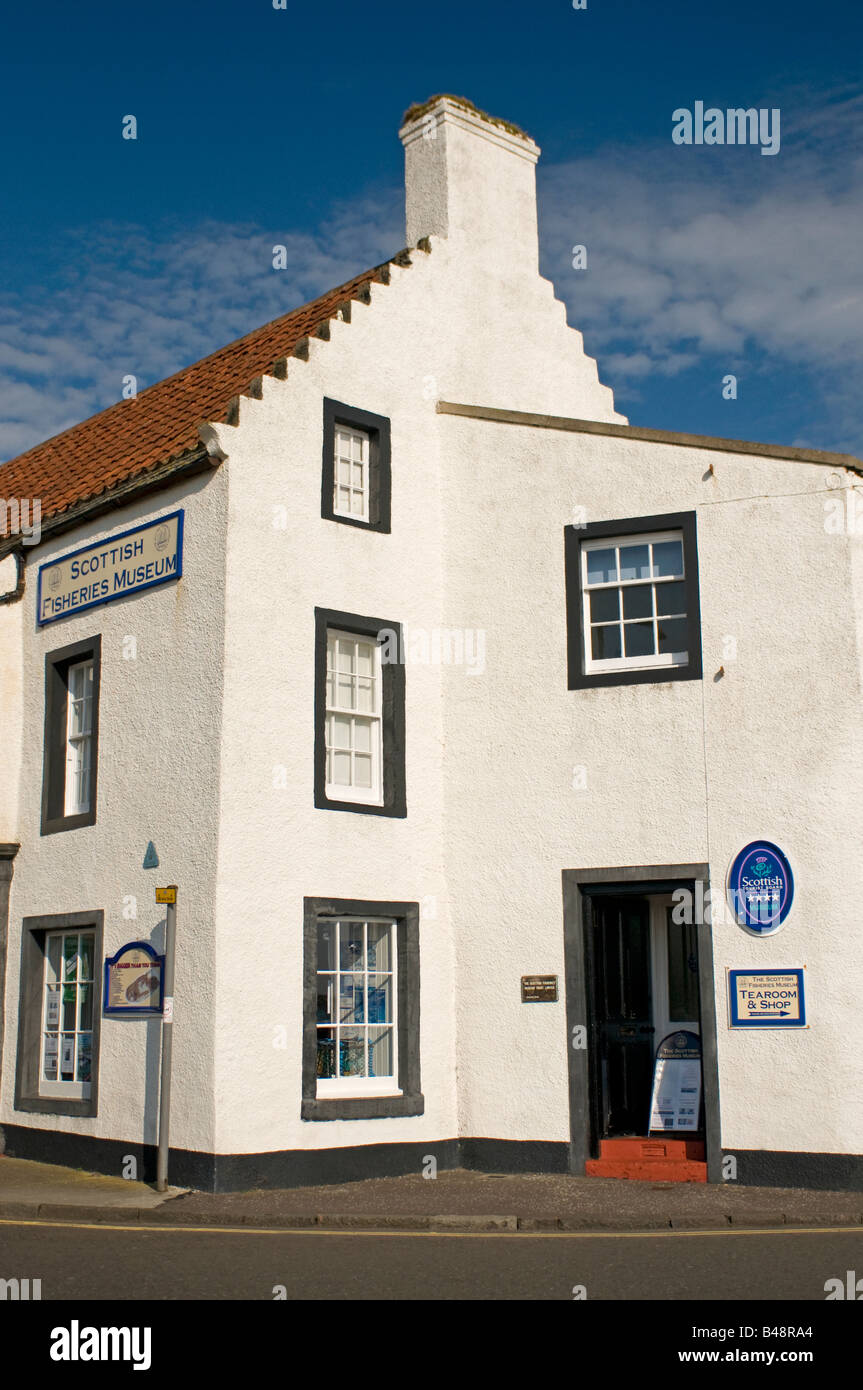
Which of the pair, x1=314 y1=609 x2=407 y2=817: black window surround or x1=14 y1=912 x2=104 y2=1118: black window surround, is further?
x1=14 y1=912 x2=104 y2=1118: black window surround

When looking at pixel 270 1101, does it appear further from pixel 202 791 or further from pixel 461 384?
pixel 461 384

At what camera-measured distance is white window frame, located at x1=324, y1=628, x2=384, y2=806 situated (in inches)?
554

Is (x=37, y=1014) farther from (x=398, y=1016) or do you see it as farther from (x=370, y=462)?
(x=370, y=462)

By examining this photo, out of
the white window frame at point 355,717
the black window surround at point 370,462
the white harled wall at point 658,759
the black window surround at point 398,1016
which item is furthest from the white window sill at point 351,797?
the black window surround at point 370,462

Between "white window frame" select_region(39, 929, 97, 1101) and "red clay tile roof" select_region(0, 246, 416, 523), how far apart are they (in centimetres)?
473

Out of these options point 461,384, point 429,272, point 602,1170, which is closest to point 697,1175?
point 602,1170

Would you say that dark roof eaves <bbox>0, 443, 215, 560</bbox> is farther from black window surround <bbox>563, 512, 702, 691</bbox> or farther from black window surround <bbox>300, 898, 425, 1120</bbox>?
black window surround <bbox>300, 898, 425, 1120</bbox>

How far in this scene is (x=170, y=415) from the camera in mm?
16078

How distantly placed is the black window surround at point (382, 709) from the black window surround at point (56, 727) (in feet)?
8.89

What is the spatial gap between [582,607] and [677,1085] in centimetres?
482

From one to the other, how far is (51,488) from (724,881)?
933 cm

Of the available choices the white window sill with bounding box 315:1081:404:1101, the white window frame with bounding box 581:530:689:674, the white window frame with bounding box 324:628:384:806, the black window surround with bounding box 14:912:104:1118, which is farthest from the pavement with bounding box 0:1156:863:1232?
the white window frame with bounding box 581:530:689:674

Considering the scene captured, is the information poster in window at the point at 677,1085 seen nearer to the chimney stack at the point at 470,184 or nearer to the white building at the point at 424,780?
the white building at the point at 424,780

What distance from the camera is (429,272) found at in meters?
16.0
